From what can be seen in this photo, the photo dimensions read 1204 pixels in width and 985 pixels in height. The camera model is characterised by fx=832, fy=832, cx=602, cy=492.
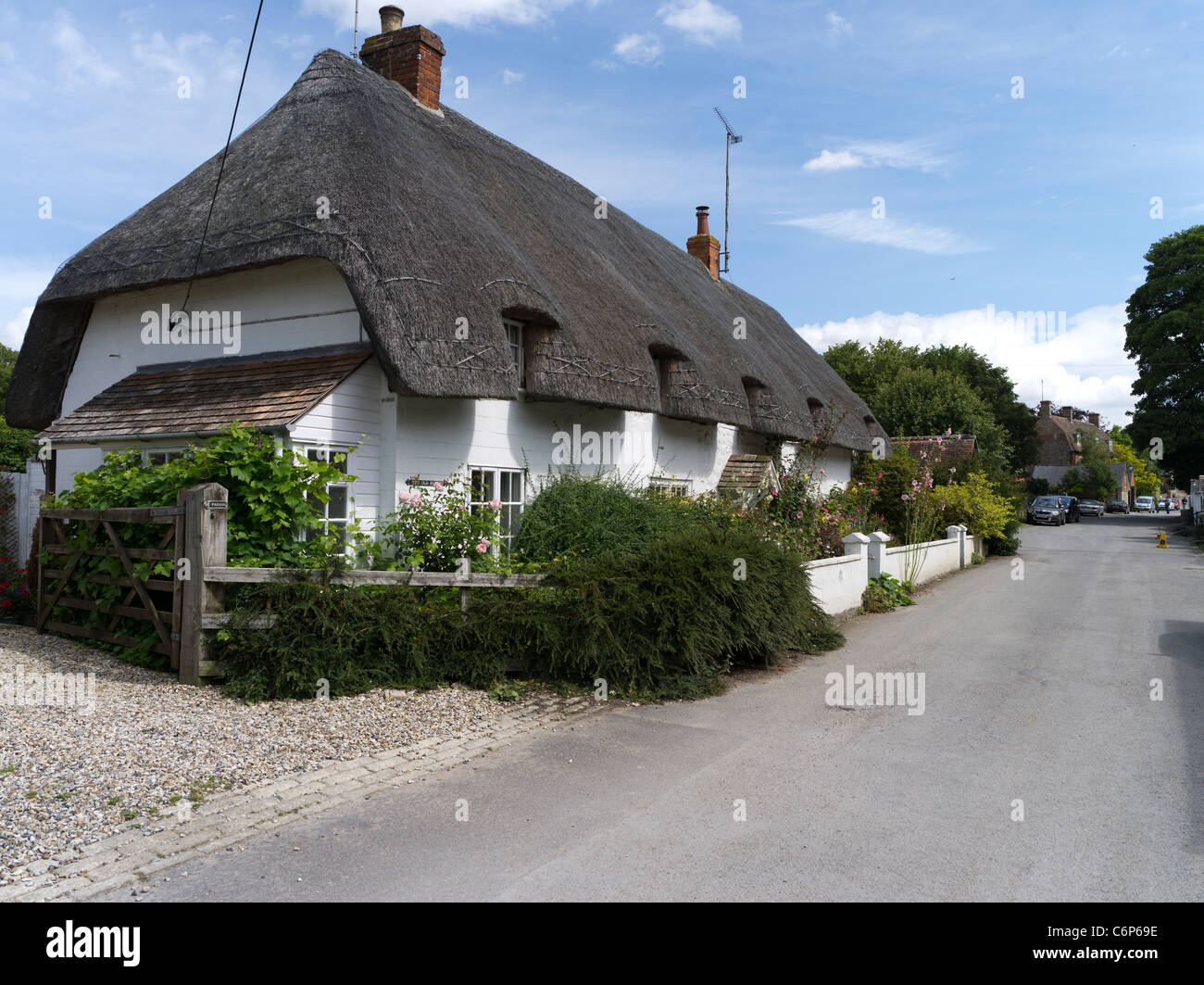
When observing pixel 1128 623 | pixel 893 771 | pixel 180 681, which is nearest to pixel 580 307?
pixel 180 681

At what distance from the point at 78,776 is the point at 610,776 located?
320cm

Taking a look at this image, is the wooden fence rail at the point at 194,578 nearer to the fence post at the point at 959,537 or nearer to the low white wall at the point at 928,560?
the low white wall at the point at 928,560

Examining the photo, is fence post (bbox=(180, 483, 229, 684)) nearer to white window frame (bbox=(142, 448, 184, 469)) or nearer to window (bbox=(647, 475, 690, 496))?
white window frame (bbox=(142, 448, 184, 469))

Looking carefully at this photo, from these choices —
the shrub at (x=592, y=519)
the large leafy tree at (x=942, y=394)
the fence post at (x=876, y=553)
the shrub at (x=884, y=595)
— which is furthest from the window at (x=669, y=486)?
the large leafy tree at (x=942, y=394)

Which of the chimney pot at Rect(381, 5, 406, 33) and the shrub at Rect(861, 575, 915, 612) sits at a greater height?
the chimney pot at Rect(381, 5, 406, 33)

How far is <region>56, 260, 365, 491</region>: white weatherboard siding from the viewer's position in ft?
31.4

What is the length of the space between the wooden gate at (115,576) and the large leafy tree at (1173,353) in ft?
147

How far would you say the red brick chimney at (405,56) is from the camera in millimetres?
13375

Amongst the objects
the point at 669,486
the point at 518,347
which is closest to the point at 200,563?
the point at 518,347

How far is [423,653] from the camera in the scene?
7.24 metres

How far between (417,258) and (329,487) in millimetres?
2709

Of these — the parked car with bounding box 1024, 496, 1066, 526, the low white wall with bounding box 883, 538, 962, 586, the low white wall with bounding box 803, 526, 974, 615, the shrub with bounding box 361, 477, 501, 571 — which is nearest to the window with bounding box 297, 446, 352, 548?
the shrub with bounding box 361, 477, 501, 571

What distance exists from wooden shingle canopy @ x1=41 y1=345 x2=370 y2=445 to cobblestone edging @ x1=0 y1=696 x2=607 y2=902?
150 inches
